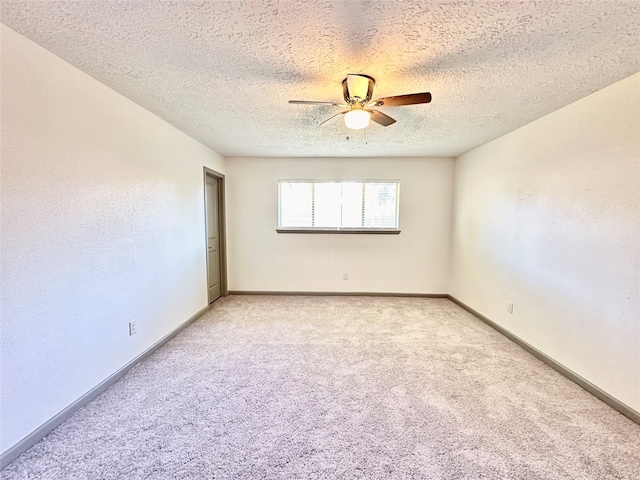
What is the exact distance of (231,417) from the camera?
181 centimetres

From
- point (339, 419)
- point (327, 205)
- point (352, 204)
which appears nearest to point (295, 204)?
point (327, 205)

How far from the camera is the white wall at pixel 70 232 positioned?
1483 millimetres

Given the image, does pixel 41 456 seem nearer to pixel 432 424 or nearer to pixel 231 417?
pixel 231 417

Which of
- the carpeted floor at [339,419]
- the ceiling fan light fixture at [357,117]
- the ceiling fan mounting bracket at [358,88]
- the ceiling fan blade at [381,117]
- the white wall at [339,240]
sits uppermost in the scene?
the ceiling fan mounting bracket at [358,88]

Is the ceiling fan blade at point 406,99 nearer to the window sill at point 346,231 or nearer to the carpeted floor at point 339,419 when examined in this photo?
the carpeted floor at point 339,419

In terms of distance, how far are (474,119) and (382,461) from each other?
9.87ft

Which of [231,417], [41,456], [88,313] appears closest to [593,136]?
[231,417]

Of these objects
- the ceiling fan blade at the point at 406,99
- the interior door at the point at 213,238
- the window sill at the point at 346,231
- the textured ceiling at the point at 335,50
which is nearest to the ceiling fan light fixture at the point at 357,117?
the ceiling fan blade at the point at 406,99

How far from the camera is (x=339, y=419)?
70.6 inches

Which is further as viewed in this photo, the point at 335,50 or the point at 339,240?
the point at 339,240

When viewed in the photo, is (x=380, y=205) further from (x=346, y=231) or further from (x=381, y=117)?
(x=381, y=117)

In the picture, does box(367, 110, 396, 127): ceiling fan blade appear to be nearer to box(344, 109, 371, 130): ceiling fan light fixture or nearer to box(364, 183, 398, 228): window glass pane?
box(344, 109, 371, 130): ceiling fan light fixture

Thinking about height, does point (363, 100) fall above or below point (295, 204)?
above

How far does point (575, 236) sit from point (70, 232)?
3.85 meters
